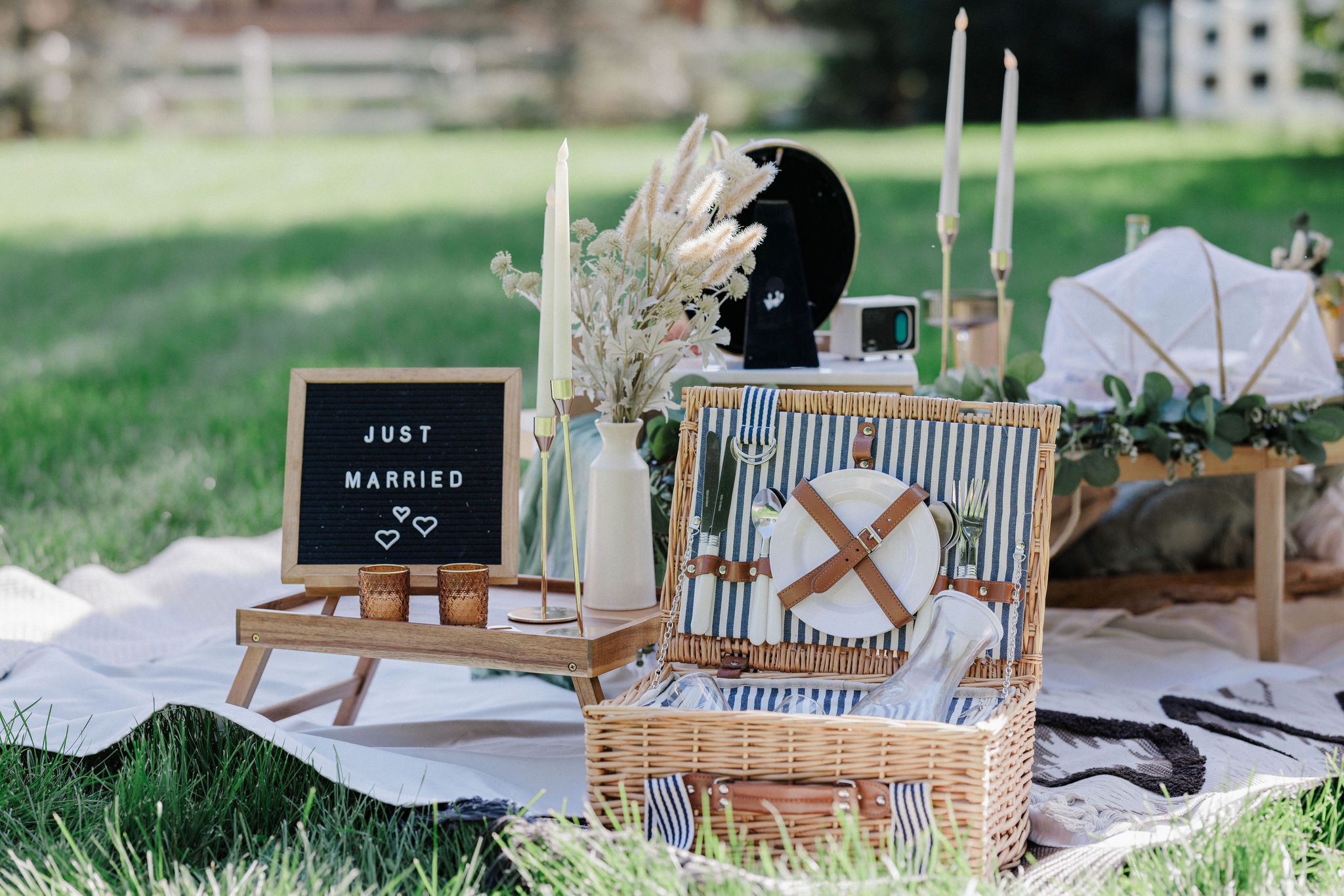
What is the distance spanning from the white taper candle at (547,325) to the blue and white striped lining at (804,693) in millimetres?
451

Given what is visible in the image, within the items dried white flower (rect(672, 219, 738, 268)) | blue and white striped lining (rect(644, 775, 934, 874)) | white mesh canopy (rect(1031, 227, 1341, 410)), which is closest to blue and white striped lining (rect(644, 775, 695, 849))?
blue and white striped lining (rect(644, 775, 934, 874))

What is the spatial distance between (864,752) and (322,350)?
4.89 metres

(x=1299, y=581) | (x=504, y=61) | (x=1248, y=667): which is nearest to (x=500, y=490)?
(x=1248, y=667)

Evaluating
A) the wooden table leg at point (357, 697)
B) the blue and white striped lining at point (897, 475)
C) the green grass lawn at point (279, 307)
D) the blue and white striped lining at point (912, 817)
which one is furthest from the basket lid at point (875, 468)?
the wooden table leg at point (357, 697)

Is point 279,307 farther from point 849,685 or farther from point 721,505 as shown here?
point 849,685

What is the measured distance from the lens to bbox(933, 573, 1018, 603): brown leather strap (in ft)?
6.41

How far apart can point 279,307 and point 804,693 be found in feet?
18.1

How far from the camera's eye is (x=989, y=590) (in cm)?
196

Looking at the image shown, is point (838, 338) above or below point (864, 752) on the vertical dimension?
above

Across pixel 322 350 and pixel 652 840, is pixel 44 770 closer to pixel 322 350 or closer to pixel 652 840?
pixel 652 840

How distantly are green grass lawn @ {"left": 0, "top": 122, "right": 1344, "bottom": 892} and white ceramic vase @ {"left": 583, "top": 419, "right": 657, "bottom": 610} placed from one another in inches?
17.2

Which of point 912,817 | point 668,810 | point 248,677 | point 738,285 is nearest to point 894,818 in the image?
point 912,817

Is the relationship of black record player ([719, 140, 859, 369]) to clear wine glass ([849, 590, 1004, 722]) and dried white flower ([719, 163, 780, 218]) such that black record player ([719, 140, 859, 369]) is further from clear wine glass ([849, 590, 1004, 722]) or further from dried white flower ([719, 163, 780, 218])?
clear wine glass ([849, 590, 1004, 722])

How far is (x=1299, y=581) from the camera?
3.19 m
